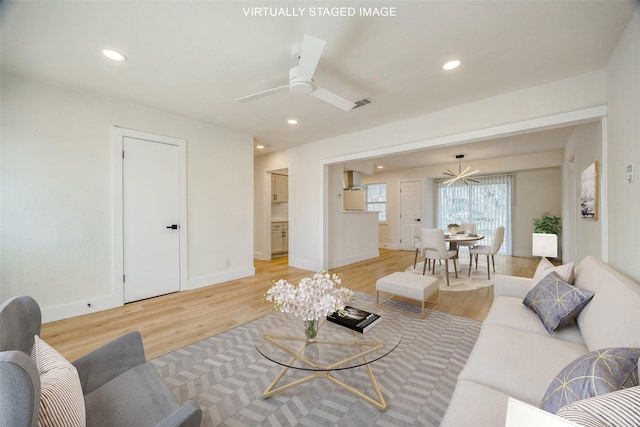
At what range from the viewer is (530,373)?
124 centimetres

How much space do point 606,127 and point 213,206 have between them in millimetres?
4698

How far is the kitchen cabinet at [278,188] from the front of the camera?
640cm

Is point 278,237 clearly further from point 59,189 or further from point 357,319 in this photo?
point 357,319

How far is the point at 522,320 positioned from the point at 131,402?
2.34m

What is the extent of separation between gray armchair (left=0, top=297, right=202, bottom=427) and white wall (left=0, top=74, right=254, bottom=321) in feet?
7.38

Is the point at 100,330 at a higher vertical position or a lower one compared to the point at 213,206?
lower

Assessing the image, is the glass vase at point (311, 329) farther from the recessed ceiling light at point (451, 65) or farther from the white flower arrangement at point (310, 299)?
the recessed ceiling light at point (451, 65)

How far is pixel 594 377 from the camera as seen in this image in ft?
2.79

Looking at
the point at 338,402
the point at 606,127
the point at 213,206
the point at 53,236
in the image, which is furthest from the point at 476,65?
the point at 53,236

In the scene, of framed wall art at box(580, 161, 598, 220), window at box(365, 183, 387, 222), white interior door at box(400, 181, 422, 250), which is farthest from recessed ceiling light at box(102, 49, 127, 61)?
window at box(365, 183, 387, 222)

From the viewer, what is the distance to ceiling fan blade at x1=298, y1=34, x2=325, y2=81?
5.48 ft

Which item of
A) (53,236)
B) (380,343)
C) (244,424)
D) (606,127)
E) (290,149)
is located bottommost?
(244,424)

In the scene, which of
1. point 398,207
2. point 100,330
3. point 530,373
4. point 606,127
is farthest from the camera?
point 398,207

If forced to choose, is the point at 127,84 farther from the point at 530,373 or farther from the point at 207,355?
the point at 530,373
